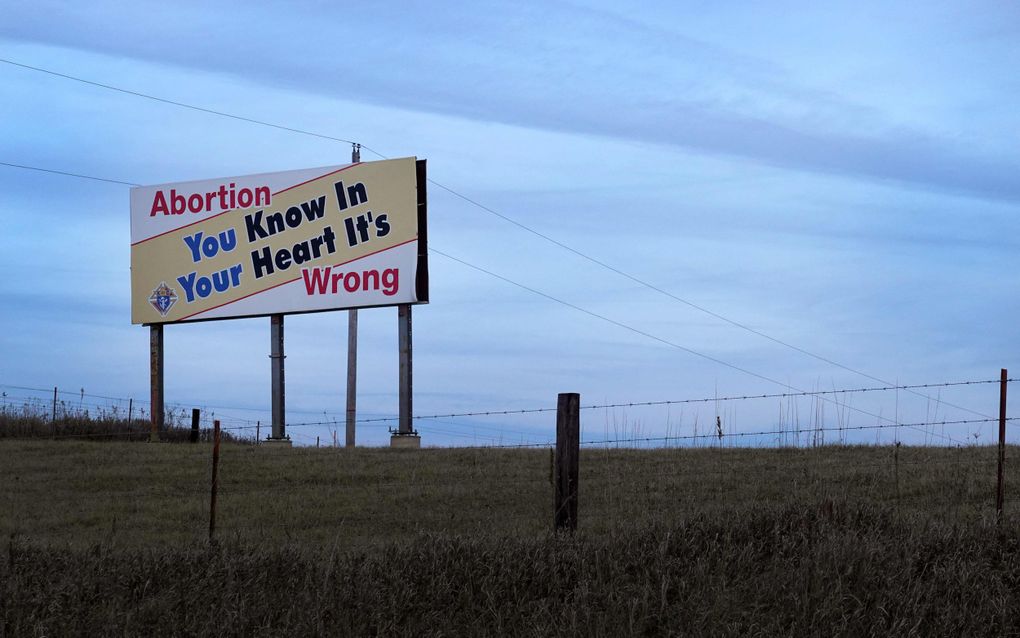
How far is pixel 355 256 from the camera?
89.5 ft

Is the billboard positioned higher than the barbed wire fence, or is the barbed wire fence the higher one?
the billboard

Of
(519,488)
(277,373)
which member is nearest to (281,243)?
(277,373)

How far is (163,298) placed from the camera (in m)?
29.0

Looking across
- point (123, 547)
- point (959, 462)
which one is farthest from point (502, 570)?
point (959, 462)

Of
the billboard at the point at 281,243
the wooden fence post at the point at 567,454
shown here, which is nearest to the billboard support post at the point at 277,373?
the billboard at the point at 281,243

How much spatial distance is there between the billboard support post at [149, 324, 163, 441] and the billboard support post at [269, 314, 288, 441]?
3.23 m

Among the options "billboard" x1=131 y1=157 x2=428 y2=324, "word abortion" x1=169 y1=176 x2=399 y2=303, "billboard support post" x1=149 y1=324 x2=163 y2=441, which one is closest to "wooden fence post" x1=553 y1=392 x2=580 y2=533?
"billboard" x1=131 y1=157 x2=428 y2=324

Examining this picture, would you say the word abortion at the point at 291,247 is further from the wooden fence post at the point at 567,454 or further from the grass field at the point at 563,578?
the wooden fence post at the point at 567,454

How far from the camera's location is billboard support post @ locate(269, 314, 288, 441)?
92.2 ft

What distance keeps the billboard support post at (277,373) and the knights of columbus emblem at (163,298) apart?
3.01 m

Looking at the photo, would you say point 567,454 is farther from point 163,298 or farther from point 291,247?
point 163,298

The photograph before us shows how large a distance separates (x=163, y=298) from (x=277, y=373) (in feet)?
12.8

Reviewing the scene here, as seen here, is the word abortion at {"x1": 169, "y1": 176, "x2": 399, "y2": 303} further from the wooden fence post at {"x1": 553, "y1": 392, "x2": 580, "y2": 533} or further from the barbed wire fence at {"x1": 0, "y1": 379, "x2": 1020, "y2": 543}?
the wooden fence post at {"x1": 553, "y1": 392, "x2": 580, "y2": 533}

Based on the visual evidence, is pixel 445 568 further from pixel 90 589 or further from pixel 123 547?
pixel 123 547
